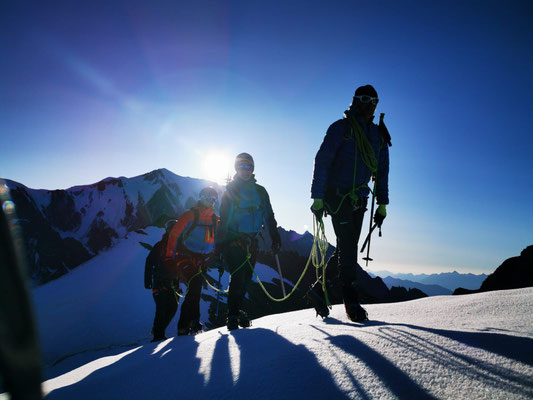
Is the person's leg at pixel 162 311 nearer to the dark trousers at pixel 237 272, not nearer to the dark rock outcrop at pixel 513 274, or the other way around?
the dark trousers at pixel 237 272

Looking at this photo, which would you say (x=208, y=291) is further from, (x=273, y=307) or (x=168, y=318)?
(x=168, y=318)

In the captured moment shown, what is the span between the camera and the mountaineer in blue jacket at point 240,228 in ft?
14.6

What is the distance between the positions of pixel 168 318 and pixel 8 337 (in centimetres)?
674

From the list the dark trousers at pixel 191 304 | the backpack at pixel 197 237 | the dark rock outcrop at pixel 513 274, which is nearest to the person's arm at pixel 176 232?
the backpack at pixel 197 237

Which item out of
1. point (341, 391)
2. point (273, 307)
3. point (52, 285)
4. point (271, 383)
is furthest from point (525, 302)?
point (52, 285)

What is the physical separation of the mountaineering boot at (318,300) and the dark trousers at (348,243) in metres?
0.51

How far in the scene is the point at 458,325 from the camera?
265cm

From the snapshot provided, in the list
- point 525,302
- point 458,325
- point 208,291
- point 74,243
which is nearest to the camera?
point 458,325

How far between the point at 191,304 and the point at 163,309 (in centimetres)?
86

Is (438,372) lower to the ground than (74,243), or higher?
lower

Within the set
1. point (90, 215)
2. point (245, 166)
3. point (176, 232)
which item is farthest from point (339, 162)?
point (90, 215)

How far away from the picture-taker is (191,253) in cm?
624

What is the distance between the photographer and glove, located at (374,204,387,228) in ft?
14.3

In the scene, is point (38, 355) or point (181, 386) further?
point (181, 386)
